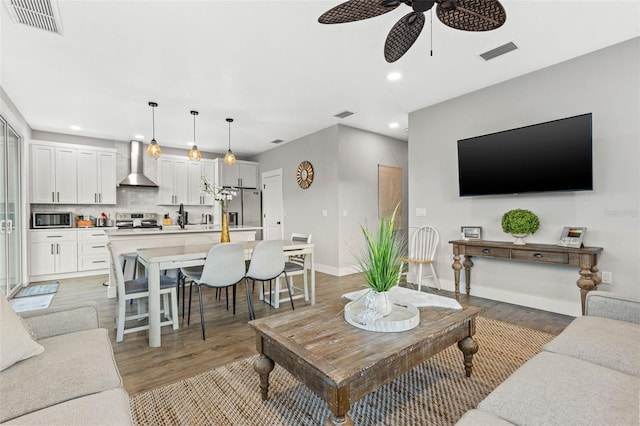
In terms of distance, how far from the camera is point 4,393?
3.47 ft

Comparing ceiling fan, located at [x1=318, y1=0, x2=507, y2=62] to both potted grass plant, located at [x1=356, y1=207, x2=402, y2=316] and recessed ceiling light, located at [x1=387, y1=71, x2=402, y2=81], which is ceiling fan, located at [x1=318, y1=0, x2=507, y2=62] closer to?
potted grass plant, located at [x1=356, y1=207, x2=402, y2=316]

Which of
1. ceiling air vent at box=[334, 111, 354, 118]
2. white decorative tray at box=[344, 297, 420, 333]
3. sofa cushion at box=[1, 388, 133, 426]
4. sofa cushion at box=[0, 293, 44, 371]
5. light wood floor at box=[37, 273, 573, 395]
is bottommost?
light wood floor at box=[37, 273, 573, 395]

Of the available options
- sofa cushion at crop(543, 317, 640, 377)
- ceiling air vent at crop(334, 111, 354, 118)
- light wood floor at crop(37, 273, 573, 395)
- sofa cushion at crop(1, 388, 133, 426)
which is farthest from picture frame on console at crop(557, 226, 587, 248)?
sofa cushion at crop(1, 388, 133, 426)

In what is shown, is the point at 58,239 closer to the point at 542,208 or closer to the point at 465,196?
the point at 465,196

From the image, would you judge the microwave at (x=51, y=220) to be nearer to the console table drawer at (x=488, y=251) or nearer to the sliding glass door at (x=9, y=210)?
the sliding glass door at (x=9, y=210)

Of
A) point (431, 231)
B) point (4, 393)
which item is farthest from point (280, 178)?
point (4, 393)

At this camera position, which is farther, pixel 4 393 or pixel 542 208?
pixel 542 208

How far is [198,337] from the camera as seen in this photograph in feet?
8.91

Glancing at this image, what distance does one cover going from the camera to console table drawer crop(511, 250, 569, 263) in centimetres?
289

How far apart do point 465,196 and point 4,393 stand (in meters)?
4.18

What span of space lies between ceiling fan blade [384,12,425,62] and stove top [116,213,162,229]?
18.4 feet

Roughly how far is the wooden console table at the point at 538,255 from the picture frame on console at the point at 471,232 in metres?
0.19

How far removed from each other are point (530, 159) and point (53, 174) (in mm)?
7239

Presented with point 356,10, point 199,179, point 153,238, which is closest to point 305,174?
point 199,179
